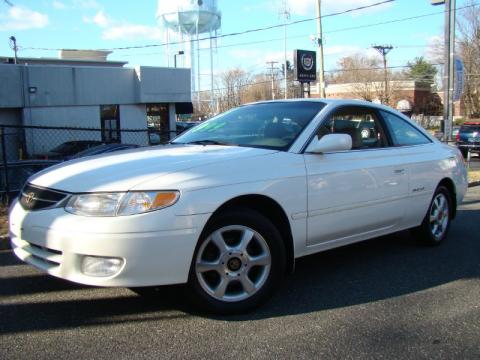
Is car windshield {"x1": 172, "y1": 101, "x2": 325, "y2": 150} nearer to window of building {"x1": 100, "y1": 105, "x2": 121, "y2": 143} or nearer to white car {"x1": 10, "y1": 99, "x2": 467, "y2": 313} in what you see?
white car {"x1": 10, "y1": 99, "x2": 467, "y2": 313}

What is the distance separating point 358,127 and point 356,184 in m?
0.80

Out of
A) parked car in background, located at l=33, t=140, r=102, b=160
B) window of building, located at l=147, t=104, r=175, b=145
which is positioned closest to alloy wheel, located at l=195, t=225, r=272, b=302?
parked car in background, located at l=33, t=140, r=102, b=160

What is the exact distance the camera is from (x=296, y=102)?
4891mm

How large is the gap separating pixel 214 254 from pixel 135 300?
2.65 feet

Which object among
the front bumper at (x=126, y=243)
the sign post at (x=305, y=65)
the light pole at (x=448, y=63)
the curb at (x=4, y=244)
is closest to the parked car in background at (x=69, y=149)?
the sign post at (x=305, y=65)

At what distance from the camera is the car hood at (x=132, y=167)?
3350mm

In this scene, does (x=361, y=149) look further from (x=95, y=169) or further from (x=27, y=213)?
(x=27, y=213)

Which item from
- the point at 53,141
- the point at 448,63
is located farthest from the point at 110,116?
the point at 448,63

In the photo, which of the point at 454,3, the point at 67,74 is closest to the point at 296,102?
the point at 454,3

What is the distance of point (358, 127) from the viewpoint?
5004 millimetres

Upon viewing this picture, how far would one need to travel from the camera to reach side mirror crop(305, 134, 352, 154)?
412 centimetres

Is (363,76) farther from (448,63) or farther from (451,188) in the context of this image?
(451,188)

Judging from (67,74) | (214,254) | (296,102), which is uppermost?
(67,74)

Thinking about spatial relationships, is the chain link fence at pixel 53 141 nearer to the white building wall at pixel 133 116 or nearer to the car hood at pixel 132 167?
the white building wall at pixel 133 116
